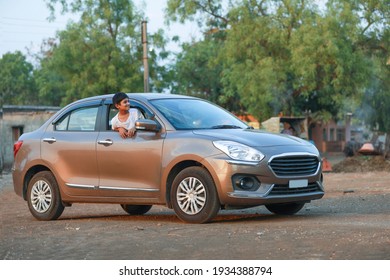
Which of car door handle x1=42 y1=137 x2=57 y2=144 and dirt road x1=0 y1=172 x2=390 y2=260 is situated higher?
car door handle x1=42 y1=137 x2=57 y2=144

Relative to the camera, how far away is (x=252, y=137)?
1056 cm

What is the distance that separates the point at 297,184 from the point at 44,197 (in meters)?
3.74

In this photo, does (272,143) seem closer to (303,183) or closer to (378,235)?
(303,183)

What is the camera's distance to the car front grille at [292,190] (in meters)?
10.4

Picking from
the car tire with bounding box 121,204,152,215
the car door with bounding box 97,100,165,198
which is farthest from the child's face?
the car tire with bounding box 121,204,152,215

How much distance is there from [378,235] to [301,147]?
8.21 feet

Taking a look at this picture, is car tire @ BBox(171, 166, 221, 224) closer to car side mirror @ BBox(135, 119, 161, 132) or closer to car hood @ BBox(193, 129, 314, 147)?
car hood @ BBox(193, 129, 314, 147)

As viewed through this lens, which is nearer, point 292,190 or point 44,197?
point 292,190

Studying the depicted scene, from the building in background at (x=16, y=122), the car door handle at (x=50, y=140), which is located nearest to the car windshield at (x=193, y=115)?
the car door handle at (x=50, y=140)

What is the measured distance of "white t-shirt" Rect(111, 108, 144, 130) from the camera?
11.2m

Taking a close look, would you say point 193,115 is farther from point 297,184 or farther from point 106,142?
A: point 297,184

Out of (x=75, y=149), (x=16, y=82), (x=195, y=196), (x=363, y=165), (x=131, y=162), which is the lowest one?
(x=363, y=165)

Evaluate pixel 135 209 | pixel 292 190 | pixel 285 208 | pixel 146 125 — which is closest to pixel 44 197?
pixel 135 209

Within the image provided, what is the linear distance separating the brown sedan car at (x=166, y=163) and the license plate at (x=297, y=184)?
1 cm
